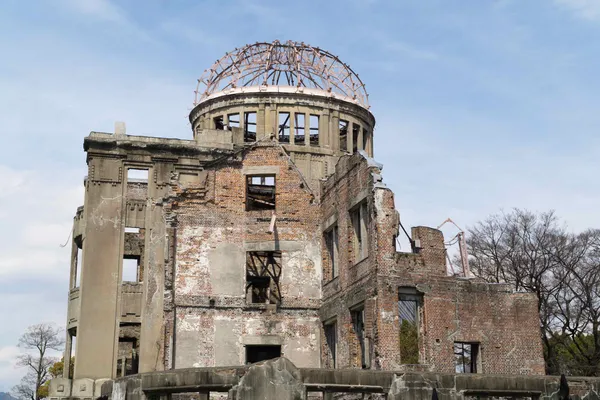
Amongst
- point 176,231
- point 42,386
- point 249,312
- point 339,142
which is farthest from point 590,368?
point 42,386

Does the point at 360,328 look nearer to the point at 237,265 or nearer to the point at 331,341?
the point at 331,341

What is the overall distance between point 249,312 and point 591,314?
17.3 metres

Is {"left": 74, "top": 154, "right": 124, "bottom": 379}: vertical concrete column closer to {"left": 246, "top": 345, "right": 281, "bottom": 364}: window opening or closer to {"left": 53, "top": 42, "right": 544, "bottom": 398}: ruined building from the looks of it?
{"left": 53, "top": 42, "right": 544, "bottom": 398}: ruined building

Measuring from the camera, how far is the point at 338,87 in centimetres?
3516

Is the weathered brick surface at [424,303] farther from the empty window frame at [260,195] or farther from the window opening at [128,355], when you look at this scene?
the window opening at [128,355]

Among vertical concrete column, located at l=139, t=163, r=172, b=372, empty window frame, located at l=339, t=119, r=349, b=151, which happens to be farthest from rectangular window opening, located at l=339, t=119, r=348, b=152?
vertical concrete column, located at l=139, t=163, r=172, b=372

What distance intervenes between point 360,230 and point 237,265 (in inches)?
176

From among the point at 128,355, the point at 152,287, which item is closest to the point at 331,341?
the point at 152,287

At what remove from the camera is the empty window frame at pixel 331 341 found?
23.1 m

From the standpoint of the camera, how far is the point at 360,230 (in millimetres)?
21969

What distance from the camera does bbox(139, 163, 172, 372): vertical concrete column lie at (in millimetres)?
26984

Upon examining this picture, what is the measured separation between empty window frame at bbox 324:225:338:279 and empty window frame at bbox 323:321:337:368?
1.51 m

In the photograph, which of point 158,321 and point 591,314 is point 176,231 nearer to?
point 158,321

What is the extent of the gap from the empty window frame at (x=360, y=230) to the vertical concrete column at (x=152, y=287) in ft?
24.3
